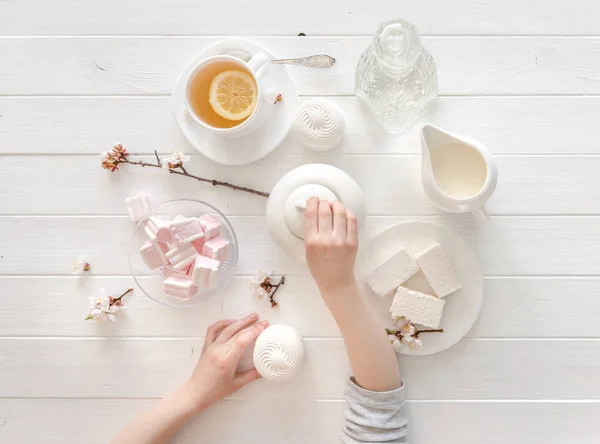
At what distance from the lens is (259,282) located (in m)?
0.91

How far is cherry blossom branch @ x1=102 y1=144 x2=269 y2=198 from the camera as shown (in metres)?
0.91

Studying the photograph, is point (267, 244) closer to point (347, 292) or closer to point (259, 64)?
point (347, 292)

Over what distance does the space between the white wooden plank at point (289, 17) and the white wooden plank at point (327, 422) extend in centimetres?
65

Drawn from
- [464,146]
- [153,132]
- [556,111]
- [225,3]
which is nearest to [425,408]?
[464,146]

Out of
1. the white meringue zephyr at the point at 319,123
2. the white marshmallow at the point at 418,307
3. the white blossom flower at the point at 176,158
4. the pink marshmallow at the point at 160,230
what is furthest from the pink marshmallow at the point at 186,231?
the white marshmallow at the point at 418,307

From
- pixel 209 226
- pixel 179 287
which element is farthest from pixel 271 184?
pixel 179 287

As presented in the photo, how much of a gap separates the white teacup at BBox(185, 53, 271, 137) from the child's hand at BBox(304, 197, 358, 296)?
0.58 feet

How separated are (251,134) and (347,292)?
31cm

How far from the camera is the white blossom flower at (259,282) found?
0.91 metres

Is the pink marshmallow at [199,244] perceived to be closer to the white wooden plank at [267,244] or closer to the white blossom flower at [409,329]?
the white wooden plank at [267,244]

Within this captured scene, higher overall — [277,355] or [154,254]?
[154,254]

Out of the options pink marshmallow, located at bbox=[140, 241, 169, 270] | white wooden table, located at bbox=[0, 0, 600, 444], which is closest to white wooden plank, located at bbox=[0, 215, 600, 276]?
white wooden table, located at bbox=[0, 0, 600, 444]

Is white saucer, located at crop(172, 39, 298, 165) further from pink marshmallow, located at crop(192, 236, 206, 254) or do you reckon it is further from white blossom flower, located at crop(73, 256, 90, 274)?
white blossom flower, located at crop(73, 256, 90, 274)

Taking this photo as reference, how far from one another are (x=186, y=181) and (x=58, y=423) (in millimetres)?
497
